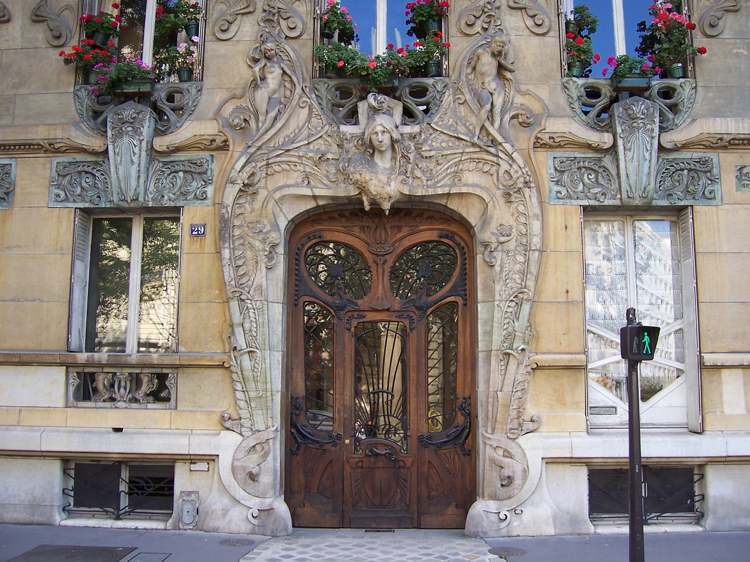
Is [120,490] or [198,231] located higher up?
[198,231]

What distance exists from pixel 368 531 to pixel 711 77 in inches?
260

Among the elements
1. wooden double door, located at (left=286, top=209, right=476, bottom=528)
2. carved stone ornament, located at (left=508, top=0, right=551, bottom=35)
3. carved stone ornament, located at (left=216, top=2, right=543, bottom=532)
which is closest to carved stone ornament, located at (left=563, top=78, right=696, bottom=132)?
carved stone ornament, located at (left=216, top=2, right=543, bottom=532)

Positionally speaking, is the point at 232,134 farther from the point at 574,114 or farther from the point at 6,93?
the point at 574,114

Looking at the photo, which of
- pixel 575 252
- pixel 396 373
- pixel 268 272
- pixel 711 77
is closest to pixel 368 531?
pixel 396 373

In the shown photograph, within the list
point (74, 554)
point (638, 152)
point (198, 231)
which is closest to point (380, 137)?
point (198, 231)

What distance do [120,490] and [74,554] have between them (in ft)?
3.84

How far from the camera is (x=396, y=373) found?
25.2ft

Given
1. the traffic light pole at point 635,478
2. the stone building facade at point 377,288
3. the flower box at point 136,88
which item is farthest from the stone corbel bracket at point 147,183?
the traffic light pole at point 635,478

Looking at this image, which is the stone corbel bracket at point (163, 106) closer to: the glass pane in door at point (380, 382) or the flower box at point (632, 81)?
the glass pane in door at point (380, 382)

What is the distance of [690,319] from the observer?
7426mm

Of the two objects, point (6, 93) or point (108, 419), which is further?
point (6, 93)

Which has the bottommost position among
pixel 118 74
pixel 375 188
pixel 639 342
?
pixel 639 342

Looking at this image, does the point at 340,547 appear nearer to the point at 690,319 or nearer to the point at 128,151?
the point at 690,319

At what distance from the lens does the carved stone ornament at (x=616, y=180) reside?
7465mm
